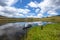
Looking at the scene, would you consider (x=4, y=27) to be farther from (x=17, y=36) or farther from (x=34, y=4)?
(x=34, y=4)

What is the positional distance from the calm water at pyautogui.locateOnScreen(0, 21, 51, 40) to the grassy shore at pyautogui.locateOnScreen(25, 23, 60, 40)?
2.9 inches

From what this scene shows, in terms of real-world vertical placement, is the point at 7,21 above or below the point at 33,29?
above

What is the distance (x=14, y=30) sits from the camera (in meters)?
2.24

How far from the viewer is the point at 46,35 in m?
2.24

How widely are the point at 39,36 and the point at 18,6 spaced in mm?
542

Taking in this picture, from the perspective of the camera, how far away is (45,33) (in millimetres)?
2246

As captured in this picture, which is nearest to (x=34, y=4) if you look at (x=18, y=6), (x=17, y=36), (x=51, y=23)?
(x=18, y=6)

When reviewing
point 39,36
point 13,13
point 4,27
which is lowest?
point 39,36

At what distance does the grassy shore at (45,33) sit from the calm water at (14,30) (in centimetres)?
7

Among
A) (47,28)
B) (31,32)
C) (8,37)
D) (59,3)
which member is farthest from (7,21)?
(59,3)

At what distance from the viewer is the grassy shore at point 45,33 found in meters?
2.23

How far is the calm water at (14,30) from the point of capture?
7.24 feet

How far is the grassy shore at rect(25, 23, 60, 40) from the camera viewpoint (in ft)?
7.30

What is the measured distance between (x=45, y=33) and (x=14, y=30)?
46 centimetres
